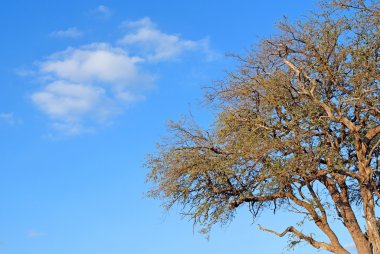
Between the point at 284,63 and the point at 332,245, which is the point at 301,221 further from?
the point at 284,63

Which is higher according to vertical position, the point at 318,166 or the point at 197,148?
the point at 197,148

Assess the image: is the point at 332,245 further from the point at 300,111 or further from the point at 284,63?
the point at 284,63

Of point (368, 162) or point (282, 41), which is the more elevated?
point (282, 41)

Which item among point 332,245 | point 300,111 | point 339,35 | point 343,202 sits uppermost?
point 339,35

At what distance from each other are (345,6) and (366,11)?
105cm

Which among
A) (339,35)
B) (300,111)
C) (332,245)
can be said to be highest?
(339,35)

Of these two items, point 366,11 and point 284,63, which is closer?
point 366,11

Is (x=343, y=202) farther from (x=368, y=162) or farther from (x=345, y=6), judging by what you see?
(x=345, y=6)

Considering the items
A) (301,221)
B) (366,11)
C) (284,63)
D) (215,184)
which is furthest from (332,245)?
(366,11)

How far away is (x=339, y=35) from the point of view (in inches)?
1215

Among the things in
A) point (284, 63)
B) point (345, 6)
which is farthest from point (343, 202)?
point (345, 6)

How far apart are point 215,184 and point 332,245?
22.6ft

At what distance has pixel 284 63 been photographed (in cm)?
3250

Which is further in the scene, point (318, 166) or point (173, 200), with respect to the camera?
point (173, 200)
